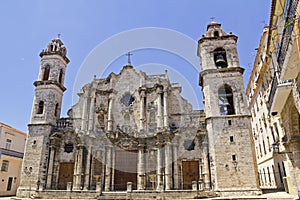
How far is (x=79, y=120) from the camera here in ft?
74.3

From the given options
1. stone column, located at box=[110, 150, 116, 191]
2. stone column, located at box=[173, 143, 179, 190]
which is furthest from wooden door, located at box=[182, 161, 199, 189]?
stone column, located at box=[110, 150, 116, 191]

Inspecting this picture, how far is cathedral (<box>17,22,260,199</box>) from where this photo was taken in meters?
17.2

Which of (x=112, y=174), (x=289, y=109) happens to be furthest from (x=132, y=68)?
(x=289, y=109)

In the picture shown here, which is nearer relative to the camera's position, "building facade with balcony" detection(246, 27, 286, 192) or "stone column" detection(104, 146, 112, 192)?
"building facade with balcony" detection(246, 27, 286, 192)

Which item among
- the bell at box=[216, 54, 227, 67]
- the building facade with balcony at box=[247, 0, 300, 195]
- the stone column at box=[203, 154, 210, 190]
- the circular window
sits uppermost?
the bell at box=[216, 54, 227, 67]

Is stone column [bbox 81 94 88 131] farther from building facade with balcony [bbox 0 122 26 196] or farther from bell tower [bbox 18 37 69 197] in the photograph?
building facade with balcony [bbox 0 122 26 196]

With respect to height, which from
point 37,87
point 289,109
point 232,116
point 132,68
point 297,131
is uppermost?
point 132,68

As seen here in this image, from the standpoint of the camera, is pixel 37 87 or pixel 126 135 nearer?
pixel 126 135

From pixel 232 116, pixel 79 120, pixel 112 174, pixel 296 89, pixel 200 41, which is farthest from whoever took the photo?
pixel 79 120

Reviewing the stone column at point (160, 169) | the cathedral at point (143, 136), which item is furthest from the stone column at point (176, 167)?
the stone column at point (160, 169)

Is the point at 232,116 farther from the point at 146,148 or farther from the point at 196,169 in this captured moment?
the point at 146,148

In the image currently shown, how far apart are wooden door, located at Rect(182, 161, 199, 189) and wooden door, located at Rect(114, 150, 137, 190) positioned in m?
4.19

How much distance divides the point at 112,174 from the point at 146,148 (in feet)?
11.8

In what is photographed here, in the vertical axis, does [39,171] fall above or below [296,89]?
below
